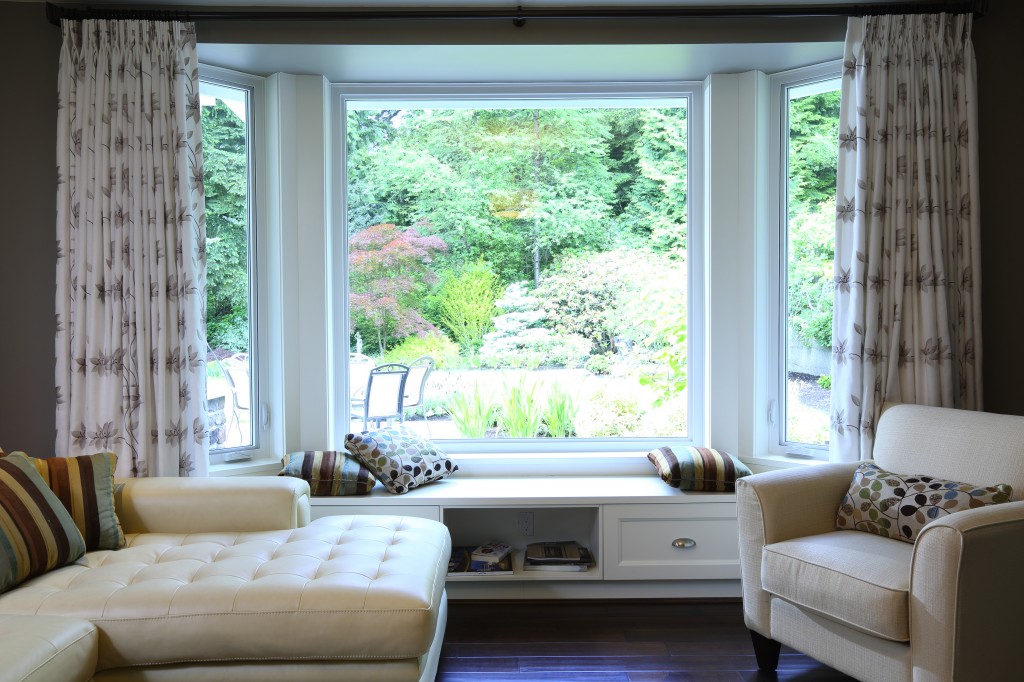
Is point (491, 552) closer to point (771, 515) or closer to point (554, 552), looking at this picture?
point (554, 552)

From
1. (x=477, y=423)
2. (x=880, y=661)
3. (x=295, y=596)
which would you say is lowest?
(x=880, y=661)

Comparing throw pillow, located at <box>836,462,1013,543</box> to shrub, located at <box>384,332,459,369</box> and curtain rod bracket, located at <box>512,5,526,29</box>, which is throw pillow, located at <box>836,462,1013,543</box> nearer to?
shrub, located at <box>384,332,459,369</box>

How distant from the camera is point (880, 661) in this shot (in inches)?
84.4

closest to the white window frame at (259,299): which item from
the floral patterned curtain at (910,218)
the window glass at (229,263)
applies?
the window glass at (229,263)

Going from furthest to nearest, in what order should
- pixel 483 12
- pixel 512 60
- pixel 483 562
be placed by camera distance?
pixel 512 60 < pixel 483 562 < pixel 483 12

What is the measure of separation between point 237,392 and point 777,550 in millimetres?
2545

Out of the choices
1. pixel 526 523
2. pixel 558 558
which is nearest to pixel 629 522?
pixel 558 558

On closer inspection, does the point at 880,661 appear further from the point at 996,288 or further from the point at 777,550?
the point at 996,288

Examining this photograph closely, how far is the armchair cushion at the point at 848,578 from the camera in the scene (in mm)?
2061

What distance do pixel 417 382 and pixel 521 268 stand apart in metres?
0.82

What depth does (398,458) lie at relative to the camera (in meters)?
3.27

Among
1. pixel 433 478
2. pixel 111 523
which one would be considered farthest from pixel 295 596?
pixel 433 478

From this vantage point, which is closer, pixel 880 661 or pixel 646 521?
pixel 880 661

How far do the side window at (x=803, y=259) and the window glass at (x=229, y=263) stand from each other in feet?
8.60
